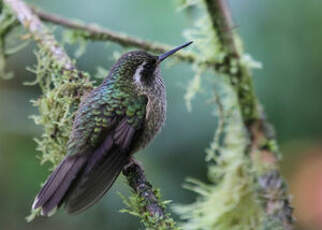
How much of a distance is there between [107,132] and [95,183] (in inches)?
14.9

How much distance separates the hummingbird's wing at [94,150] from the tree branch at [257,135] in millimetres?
882

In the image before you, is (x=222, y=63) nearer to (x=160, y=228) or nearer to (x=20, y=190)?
(x=160, y=228)

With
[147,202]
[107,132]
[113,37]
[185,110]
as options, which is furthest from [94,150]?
[185,110]

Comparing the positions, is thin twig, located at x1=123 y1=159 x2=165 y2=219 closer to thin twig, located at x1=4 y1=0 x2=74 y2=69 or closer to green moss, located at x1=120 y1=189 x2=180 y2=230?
green moss, located at x1=120 y1=189 x2=180 y2=230

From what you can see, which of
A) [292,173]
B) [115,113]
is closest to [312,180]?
[292,173]

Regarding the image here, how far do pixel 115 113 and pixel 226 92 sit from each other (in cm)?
124

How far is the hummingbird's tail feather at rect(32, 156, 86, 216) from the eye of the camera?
2.70m

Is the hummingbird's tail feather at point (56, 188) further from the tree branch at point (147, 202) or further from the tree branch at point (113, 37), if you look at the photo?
the tree branch at point (113, 37)

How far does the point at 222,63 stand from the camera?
12.7 feet

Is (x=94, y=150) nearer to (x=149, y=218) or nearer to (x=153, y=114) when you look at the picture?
(x=153, y=114)

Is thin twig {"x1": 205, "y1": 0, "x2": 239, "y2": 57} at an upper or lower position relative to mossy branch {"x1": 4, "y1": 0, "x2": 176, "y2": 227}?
upper

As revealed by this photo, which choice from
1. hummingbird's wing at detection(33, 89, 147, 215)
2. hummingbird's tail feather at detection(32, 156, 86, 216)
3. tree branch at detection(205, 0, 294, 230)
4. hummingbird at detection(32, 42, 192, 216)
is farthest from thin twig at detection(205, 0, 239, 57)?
hummingbird's tail feather at detection(32, 156, 86, 216)

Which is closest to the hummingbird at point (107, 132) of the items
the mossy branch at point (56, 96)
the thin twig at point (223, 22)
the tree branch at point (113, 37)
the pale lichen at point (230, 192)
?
the mossy branch at point (56, 96)

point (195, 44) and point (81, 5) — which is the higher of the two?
point (81, 5)
